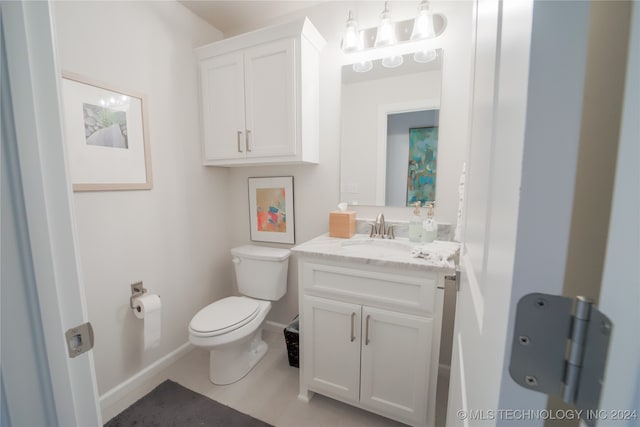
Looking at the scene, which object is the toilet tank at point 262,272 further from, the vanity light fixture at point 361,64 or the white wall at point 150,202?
the vanity light fixture at point 361,64

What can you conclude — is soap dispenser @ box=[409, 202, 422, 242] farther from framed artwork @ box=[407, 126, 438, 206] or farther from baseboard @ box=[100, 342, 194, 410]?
baseboard @ box=[100, 342, 194, 410]

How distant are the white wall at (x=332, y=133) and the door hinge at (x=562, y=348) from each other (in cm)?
142

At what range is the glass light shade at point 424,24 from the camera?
55.2 inches

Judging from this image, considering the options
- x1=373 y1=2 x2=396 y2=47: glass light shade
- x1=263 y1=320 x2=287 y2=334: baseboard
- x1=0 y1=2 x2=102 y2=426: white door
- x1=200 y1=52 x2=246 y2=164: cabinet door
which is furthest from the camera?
x1=263 y1=320 x2=287 y2=334: baseboard

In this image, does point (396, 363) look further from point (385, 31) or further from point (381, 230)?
point (385, 31)

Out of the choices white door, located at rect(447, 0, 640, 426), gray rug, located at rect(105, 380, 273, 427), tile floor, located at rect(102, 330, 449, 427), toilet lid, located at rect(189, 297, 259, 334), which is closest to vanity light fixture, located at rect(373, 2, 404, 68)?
white door, located at rect(447, 0, 640, 426)

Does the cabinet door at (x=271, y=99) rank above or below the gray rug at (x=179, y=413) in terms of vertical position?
above

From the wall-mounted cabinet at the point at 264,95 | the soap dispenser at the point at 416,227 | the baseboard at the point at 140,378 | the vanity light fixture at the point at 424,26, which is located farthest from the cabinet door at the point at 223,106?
the baseboard at the point at 140,378

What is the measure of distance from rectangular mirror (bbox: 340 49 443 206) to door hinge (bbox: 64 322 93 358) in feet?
4.79

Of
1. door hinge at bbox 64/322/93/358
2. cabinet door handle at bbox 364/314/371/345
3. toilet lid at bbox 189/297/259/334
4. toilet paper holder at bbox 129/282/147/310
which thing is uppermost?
door hinge at bbox 64/322/93/358

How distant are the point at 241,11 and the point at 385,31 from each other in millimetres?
1076

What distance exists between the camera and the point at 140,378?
1608 millimetres

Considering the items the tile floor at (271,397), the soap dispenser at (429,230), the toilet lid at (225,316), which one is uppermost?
the soap dispenser at (429,230)

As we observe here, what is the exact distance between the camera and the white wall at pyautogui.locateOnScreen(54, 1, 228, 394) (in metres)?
1.36
